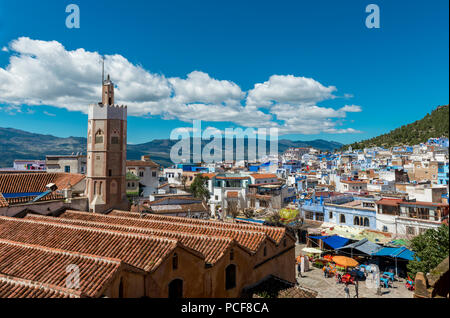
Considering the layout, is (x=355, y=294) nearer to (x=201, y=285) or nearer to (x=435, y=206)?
(x=435, y=206)

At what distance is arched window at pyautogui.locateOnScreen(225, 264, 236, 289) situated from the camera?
11664 mm

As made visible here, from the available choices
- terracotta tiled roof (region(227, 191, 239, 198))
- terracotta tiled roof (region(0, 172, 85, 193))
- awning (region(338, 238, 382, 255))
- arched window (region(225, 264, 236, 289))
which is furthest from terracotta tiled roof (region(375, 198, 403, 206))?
terracotta tiled roof (region(0, 172, 85, 193))

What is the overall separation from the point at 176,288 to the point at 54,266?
12.2 ft

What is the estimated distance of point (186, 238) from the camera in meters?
12.7

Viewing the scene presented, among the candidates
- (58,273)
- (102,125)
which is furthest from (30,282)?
(102,125)

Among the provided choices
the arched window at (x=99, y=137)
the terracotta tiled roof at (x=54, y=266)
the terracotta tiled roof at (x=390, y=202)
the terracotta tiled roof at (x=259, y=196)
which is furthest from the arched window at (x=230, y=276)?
the terracotta tiled roof at (x=259, y=196)

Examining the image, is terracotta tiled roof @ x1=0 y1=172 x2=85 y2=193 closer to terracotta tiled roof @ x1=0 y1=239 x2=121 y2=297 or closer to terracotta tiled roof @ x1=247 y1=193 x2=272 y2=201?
terracotta tiled roof @ x1=0 y1=239 x2=121 y2=297

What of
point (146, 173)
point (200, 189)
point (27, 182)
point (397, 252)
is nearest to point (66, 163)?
point (146, 173)

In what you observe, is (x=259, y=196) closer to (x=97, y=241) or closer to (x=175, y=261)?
(x=97, y=241)

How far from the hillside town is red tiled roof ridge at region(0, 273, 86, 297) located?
0.03 meters

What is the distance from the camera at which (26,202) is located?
1834cm

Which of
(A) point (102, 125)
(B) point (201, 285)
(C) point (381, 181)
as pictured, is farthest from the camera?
(C) point (381, 181)

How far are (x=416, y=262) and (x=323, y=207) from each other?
50.8 ft
